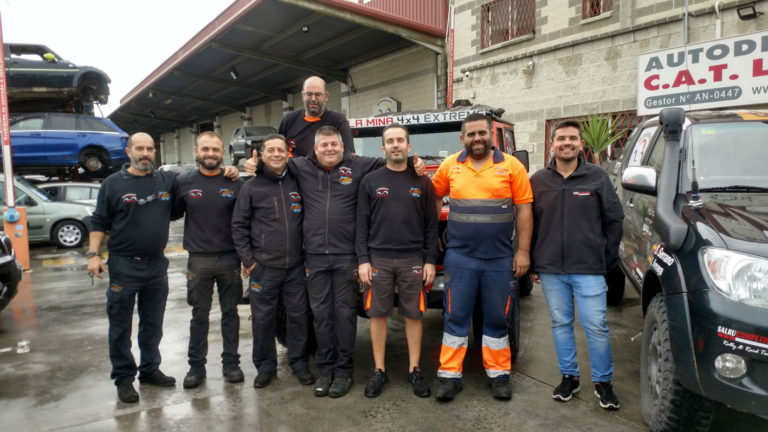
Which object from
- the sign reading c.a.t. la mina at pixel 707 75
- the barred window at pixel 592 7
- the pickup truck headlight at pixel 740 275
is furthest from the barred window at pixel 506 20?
the pickup truck headlight at pixel 740 275

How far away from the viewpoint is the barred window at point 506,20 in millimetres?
12336

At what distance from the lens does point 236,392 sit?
378 centimetres

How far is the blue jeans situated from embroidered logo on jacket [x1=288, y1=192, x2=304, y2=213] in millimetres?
1790

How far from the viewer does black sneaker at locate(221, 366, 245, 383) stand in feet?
13.0

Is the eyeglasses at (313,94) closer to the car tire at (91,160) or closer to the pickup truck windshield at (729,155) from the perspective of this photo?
the pickup truck windshield at (729,155)

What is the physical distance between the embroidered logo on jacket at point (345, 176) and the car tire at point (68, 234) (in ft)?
34.0

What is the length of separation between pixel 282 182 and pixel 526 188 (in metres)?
1.74

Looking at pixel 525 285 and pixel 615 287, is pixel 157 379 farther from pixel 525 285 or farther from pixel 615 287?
pixel 615 287

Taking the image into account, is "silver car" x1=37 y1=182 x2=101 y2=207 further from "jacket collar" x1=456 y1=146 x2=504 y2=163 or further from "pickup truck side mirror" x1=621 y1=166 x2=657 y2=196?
"pickup truck side mirror" x1=621 y1=166 x2=657 y2=196

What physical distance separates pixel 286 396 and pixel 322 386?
0.84ft

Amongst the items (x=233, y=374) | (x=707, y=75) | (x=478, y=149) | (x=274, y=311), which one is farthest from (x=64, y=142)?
(x=707, y=75)

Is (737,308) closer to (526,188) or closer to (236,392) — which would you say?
(526,188)

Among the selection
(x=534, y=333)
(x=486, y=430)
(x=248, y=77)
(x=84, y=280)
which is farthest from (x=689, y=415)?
(x=248, y=77)

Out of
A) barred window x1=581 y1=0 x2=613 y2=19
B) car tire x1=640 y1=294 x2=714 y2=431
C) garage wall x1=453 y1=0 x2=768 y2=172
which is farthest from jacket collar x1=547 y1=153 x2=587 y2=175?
barred window x1=581 y1=0 x2=613 y2=19
